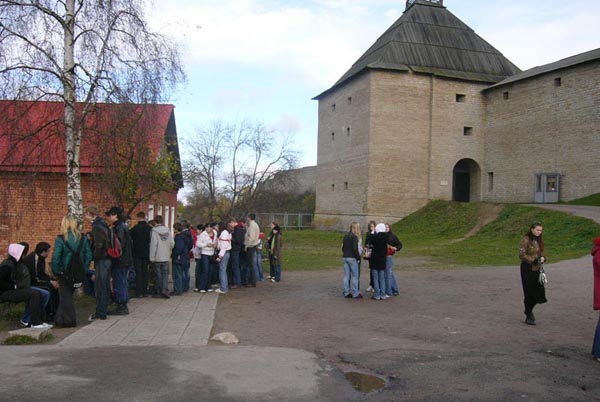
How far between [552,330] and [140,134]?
852 cm

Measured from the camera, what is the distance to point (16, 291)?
8.49 meters

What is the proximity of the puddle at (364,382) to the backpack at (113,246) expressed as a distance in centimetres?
489

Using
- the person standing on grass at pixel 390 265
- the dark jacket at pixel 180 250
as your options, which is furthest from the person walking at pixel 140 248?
the person standing on grass at pixel 390 265

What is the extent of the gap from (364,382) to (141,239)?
6974 mm

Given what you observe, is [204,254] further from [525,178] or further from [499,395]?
[525,178]

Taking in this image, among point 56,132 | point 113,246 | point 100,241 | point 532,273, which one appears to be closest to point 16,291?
point 100,241

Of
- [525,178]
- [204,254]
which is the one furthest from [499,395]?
[525,178]

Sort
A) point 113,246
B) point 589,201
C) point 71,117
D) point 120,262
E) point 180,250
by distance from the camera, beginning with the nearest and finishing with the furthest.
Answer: point 113,246, point 120,262, point 71,117, point 180,250, point 589,201

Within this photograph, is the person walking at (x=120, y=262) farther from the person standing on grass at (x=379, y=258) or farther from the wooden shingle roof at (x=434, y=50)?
the wooden shingle roof at (x=434, y=50)

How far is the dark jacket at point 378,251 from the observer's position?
38.4 ft

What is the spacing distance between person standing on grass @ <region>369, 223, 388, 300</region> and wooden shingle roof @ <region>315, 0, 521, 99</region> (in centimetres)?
2958

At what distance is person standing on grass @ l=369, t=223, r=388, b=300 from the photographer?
1173cm

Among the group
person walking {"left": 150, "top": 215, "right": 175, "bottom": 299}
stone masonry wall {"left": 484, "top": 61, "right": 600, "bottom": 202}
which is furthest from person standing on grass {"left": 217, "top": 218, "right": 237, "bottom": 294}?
stone masonry wall {"left": 484, "top": 61, "right": 600, "bottom": 202}

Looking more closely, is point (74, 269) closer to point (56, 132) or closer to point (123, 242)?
point (123, 242)
